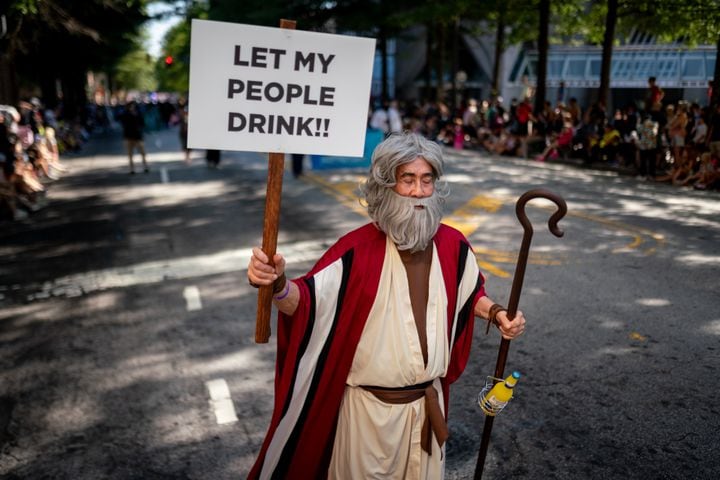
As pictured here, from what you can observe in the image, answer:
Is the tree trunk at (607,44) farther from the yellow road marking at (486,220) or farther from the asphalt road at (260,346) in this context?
the yellow road marking at (486,220)

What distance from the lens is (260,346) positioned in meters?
5.50

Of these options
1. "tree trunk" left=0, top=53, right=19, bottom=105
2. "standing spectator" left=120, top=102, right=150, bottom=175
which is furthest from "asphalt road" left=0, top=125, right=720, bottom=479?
"tree trunk" left=0, top=53, right=19, bottom=105

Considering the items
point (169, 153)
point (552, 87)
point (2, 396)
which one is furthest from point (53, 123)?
point (552, 87)

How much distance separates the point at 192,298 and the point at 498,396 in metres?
4.74

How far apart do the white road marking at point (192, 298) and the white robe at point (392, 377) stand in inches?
161

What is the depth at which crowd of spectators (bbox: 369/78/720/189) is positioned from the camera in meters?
13.6

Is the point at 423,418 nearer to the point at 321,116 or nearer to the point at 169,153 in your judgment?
the point at 321,116

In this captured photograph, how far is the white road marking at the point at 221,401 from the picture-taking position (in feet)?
14.2

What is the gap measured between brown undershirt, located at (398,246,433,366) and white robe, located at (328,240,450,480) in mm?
18

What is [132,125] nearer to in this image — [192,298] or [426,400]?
[192,298]

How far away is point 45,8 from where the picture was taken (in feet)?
41.1

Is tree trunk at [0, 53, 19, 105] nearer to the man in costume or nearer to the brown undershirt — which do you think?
the man in costume

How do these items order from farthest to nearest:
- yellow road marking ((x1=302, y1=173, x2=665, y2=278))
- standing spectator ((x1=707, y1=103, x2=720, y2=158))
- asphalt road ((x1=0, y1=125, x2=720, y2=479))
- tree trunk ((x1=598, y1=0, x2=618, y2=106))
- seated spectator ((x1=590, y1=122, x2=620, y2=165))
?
tree trunk ((x1=598, y1=0, x2=618, y2=106)) → seated spectator ((x1=590, y1=122, x2=620, y2=165)) → standing spectator ((x1=707, y1=103, x2=720, y2=158)) → yellow road marking ((x1=302, y1=173, x2=665, y2=278)) → asphalt road ((x1=0, y1=125, x2=720, y2=479))

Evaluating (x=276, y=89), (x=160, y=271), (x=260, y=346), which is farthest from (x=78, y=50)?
(x=276, y=89)
